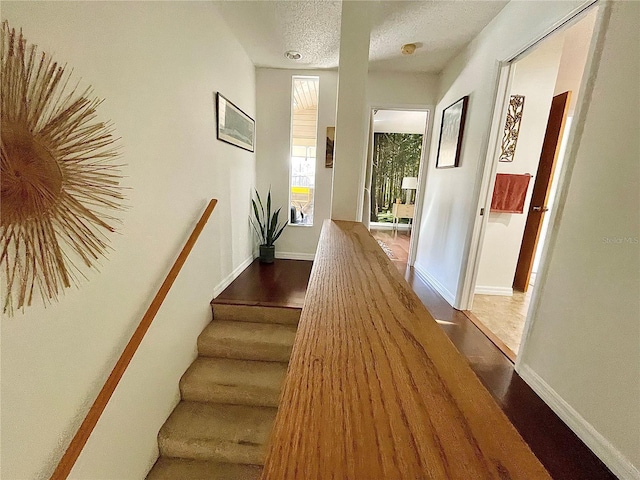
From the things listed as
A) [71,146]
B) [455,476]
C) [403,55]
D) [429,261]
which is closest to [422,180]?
[429,261]

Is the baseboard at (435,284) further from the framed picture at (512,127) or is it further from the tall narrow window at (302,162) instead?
the tall narrow window at (302,162)

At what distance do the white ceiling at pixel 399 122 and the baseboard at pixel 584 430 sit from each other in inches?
197

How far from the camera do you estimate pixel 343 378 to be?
343 mm

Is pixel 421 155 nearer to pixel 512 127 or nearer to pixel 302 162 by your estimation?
pixel 512 127

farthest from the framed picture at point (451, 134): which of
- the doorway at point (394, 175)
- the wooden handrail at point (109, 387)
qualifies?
the doorway at point (394, 175)

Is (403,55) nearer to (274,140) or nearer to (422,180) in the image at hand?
(422,180)

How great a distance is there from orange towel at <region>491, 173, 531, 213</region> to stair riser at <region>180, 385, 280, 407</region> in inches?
108

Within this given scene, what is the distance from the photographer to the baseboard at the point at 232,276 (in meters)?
2.49

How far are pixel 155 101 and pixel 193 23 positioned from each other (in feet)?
2.59

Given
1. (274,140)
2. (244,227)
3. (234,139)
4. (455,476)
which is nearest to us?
(455,476)

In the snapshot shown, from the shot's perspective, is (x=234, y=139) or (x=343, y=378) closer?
(x=343, y=378)

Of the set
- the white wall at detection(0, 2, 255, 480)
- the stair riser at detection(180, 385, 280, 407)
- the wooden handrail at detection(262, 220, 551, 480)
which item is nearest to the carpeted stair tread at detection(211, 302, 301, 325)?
the white wall at detection(0, 2, 255, 480)

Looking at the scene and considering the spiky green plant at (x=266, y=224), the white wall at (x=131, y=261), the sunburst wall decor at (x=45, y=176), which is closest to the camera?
the sunburst wall decor at (x=45, y=176)

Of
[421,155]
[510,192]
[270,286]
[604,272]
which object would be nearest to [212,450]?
[270,286]
